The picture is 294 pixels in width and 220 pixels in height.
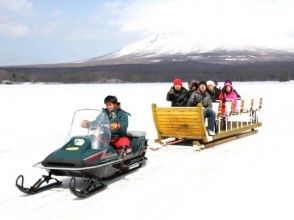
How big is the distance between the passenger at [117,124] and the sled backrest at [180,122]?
9.70 ft

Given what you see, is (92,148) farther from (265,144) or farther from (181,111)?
(265,144)

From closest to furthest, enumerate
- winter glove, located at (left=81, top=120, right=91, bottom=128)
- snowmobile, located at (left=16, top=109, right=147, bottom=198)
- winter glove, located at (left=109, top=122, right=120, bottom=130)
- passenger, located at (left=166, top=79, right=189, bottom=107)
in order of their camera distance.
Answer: snowmobile, located at (left=16, top=109, right=147, bottom=198), winter glove, located at (left=81, top=120, right=91, bottom=128), winter glove, located at (left=109, top=122, right=120, bottom=130), passenger, located at (left=166, top=79, right=189, bottom=107)

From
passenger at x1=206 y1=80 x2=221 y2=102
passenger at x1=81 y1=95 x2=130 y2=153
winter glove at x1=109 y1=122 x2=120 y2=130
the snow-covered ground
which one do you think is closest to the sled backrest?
the snow-covered ground

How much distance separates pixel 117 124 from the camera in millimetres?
8180

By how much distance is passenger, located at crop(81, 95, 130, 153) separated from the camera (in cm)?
812

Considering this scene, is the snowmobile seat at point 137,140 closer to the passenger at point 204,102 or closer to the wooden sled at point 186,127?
the wooden sled at point 186,127

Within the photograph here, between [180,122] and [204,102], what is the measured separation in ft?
2.82

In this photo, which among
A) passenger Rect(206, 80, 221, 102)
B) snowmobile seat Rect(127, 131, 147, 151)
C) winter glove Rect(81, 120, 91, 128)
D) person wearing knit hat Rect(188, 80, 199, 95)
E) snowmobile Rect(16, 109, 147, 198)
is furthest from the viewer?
passenger Rect(206, 80, 221, 102)

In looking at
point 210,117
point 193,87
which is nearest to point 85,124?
point 210,117

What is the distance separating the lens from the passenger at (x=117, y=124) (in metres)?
8.12

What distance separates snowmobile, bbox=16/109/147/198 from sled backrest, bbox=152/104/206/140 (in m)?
3.04

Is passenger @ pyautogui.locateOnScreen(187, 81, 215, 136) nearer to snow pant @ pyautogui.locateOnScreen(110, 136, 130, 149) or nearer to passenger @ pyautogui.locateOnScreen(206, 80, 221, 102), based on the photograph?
passenger @ pyautogui.locateOnScreen(206, 80, 221, 102)

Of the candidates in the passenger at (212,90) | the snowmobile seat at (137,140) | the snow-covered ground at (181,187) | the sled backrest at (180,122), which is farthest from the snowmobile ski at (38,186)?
the passenger at (212,90)

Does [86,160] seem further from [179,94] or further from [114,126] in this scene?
[179,94]
